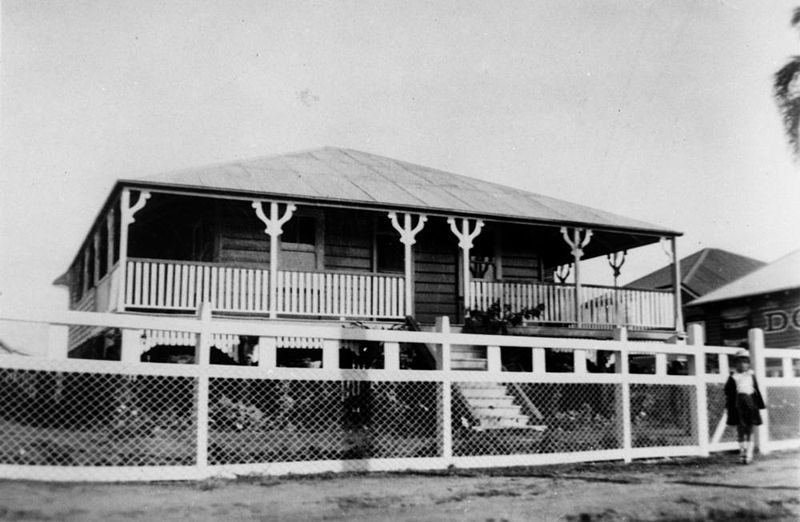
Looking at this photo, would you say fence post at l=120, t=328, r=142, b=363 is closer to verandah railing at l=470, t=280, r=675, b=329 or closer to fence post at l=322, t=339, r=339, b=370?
fence post at l=322, t=339, r=339, b=370

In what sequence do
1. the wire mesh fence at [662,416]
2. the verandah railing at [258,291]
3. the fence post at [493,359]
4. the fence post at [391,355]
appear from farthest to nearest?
the verandah railing at [258,291] < the wire mesh fence at [662,416] < the fence post at [493,359] < the fence post at [391,355]

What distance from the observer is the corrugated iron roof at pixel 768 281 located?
26078mm

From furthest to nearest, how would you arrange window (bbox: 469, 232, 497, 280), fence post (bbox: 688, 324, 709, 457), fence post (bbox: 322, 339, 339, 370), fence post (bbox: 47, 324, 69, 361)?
1. window (bbox: 469, 232, 497, 280)
2. fence post (bbox: 688, 324, 709, 457)
3. fence post (bbox: 322, 339, 339, 370)
4. fence post (bbox: 47, 324, 69, 361)

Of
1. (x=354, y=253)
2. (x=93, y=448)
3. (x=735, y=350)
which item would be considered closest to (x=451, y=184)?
(x=354, y=253)

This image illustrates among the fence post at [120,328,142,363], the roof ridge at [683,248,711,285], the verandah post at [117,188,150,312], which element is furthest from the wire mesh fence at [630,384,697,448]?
the roof ridge at [683,248,711,285]

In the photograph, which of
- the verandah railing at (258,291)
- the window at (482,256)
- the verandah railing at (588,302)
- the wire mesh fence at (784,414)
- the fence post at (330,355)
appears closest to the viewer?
the fence post at (330,355)

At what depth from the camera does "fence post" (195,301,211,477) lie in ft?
23.4

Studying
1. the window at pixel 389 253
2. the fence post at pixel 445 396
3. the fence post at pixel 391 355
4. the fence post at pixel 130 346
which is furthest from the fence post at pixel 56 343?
the window at pixel 389 253

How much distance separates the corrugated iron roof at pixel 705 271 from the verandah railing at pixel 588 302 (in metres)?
21.7

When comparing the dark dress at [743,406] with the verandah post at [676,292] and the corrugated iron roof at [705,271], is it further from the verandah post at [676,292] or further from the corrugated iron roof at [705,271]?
the corrugated iron roof at [705,271]

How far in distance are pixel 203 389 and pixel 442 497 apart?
2.41m

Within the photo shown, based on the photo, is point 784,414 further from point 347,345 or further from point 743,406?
point 347,345

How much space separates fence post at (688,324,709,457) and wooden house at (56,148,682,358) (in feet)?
19.6

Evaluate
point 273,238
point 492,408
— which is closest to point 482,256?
point 273,238
